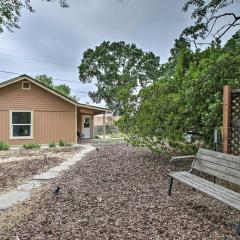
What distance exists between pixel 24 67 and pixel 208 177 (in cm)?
4039

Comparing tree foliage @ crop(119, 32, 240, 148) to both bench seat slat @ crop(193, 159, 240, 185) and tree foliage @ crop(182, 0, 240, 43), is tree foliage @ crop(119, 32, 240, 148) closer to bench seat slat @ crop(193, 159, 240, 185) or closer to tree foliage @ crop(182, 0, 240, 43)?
bench seat slat @ crop(193, 159, 240, 185)

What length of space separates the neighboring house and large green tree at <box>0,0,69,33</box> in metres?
10.3

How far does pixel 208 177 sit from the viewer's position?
19.8ft

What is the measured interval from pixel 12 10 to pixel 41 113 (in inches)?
436

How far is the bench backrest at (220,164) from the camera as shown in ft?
12.9

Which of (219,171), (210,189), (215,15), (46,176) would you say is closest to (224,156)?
(219,171)

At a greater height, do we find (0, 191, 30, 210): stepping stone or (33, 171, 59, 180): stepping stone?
(33, 171, 59, 180): stepping stone

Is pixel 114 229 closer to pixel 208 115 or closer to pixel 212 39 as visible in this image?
pixel 208 115

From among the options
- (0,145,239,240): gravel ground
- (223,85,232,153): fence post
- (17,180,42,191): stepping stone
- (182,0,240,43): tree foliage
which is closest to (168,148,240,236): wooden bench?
(0,145,239,240): gravel ground

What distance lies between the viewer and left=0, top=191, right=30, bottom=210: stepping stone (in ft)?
14.2

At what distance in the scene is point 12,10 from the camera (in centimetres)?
539

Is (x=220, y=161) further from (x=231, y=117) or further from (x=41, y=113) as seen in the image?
(x=41, y=113)

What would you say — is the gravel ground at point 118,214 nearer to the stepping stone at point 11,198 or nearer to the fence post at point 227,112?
the stepping stone at point 11,198

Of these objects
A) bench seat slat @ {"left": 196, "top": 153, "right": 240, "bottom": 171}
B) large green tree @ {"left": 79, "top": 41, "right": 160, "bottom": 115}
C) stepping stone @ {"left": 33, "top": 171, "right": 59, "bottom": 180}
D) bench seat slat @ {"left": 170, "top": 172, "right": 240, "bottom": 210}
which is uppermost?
large green tree @ {"left": 79, "top": 41, "right": 160, "bottom": 115}
